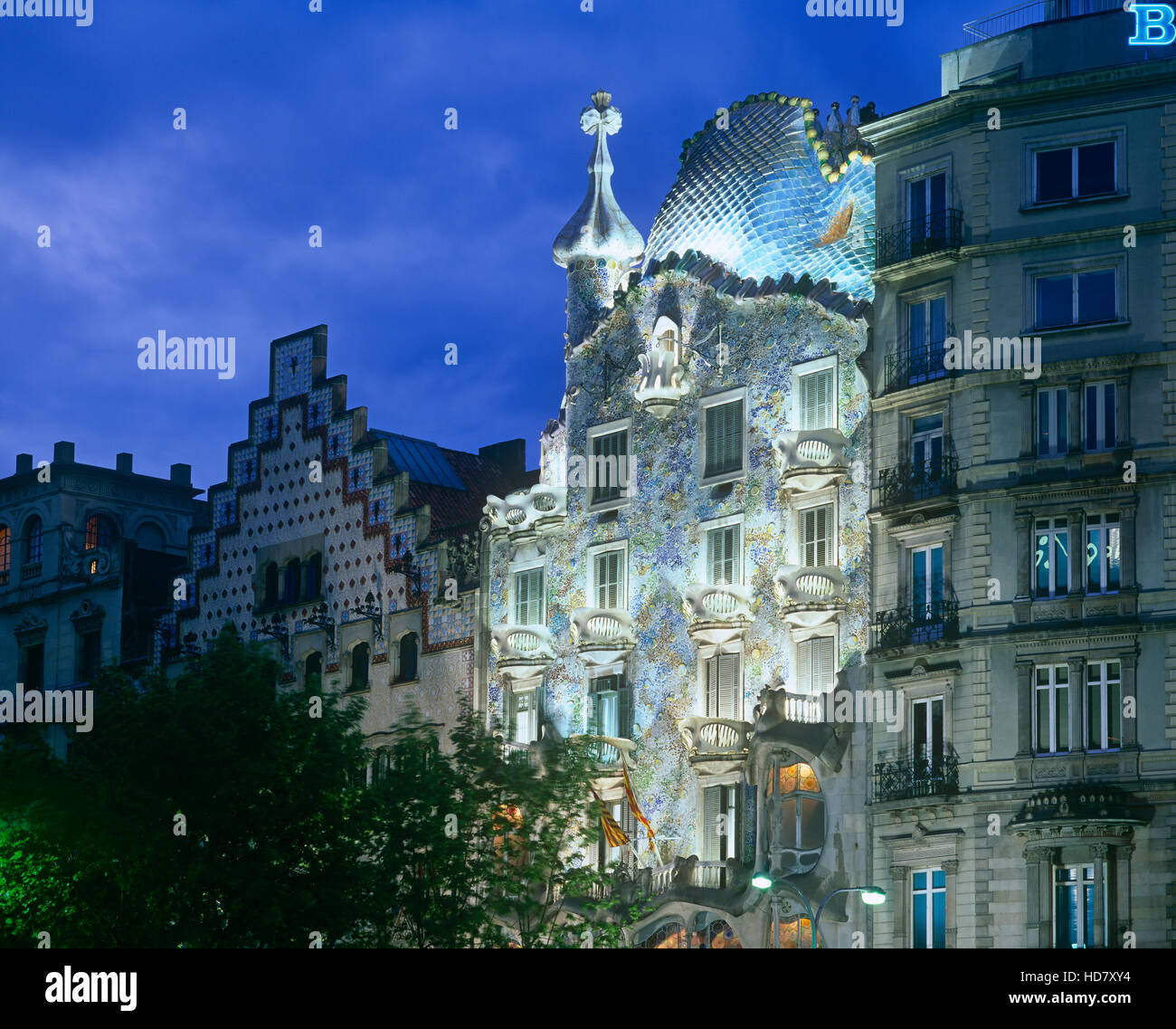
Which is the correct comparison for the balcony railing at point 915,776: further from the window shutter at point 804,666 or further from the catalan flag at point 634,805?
the catalan flag at point 634,805

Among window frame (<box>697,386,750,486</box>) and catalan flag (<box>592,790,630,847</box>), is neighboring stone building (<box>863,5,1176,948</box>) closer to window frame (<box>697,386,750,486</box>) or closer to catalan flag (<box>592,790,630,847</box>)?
window frame (<box>697,386,750,486</box>)

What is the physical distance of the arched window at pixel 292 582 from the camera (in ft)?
237

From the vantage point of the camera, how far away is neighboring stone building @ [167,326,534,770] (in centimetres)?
6688

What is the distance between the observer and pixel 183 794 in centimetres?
5306

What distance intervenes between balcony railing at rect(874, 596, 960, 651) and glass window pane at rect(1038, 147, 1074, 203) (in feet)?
31.6

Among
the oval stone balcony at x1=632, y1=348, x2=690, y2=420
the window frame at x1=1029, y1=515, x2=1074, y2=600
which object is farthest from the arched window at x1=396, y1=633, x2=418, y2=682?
the window frame at x1=1029, y1=515, x2=1074, y2=600

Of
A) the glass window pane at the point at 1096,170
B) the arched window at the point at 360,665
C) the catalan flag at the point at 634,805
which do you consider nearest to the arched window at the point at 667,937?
the catalan flag at the point at 634,805

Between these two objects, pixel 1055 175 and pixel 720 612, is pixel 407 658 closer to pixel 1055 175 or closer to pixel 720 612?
pixel 720 612

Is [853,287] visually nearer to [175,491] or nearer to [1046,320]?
[1046,320]

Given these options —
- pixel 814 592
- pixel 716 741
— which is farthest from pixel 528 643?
pixel 814 592

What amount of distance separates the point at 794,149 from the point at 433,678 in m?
17.6

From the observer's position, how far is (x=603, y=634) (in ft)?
201
